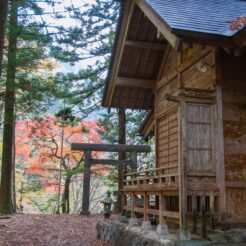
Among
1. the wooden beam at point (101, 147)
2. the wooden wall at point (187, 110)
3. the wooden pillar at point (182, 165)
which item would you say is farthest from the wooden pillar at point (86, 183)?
the wooden pillar at point (182, 165)

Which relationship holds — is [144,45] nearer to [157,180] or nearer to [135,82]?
[135,82]

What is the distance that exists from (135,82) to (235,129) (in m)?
4.79

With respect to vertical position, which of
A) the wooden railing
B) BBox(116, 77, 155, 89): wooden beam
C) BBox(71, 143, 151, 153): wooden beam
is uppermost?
BBox(116, 77, 155, 89): wooden beam

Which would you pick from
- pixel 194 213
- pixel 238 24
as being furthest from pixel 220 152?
pixel 238 24

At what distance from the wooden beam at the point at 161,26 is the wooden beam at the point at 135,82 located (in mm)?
2733

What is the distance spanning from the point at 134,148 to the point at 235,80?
7.35 metres

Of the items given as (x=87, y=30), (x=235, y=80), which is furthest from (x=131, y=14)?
(x=87, y=30)

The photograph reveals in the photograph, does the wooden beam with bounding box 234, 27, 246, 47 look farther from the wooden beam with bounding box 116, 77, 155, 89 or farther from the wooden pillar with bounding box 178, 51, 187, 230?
the wooden beam with bounding box 116, 77, 155, 89

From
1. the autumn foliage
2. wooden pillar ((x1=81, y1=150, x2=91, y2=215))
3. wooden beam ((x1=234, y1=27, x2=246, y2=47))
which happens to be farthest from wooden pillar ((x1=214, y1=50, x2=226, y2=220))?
the autumn foliage

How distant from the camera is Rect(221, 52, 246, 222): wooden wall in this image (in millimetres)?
7598

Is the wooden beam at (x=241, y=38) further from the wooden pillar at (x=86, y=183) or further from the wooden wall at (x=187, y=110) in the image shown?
the wooden pillar at (x=86, y=183)

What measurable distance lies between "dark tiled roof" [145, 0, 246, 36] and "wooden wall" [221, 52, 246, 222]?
0.88 meters

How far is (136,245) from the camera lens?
8.30 meters

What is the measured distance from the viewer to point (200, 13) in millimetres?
8508
